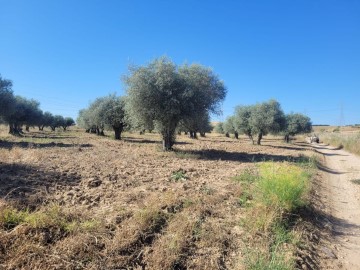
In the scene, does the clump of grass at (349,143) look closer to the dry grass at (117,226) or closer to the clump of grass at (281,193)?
the clump of grass at (281,193)

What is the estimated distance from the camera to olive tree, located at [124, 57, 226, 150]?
19953 mm

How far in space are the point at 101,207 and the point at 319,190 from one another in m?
8.61

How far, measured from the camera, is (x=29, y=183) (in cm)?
810

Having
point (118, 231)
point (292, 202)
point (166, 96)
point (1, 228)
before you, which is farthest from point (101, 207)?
point (166, 96)

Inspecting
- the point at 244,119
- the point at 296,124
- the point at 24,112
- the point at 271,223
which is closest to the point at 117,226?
the point at 271,223

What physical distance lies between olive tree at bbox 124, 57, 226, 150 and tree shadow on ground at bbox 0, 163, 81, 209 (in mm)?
10870

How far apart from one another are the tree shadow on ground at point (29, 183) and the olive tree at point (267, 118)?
3637 cm

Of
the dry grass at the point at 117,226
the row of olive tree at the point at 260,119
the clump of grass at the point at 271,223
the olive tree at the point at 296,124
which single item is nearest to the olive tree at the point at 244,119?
the row of olive tree at the point at 260,119

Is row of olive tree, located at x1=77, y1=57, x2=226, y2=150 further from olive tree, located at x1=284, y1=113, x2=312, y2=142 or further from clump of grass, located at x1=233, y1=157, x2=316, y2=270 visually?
olive tree, located at x1=284, y1=113, x2=312, y2=142

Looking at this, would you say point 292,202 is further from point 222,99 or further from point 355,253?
point 222,99

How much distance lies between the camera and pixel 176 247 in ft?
15.7

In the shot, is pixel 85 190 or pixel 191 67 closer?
pixel 85 190

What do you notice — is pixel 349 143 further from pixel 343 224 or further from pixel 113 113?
pixel 343 224

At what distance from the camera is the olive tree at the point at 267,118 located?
42.2 metres
